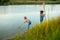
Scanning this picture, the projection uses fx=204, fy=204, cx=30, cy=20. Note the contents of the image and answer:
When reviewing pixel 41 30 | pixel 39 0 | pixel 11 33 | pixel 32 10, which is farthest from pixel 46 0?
pixel 41 30

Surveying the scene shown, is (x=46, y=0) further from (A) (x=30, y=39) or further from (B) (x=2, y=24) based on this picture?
(A) (x=30, y=39)

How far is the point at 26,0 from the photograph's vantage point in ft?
14.0

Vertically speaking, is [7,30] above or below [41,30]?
below

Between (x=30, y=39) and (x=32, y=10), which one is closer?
(x=30, y=39)

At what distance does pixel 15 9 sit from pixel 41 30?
304 cm

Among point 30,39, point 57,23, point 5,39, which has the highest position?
point 57,23

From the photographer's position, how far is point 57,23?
85.7 inches

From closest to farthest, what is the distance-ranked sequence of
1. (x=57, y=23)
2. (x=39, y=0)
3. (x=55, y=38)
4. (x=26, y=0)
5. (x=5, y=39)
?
(x=55, y=38) → (x=57, y=23) → (x=5, y=39) → (x=39, y=0) → (x=26, y=0)

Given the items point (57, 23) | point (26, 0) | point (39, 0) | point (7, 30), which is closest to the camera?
point (57, 23)

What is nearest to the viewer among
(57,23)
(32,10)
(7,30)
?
(57,23)

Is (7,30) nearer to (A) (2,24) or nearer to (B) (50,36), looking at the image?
(A) (2,24)

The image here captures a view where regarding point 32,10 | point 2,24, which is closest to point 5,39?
point 2,24

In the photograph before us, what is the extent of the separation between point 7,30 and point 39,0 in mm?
832

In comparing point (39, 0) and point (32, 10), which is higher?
point (39, 0)
